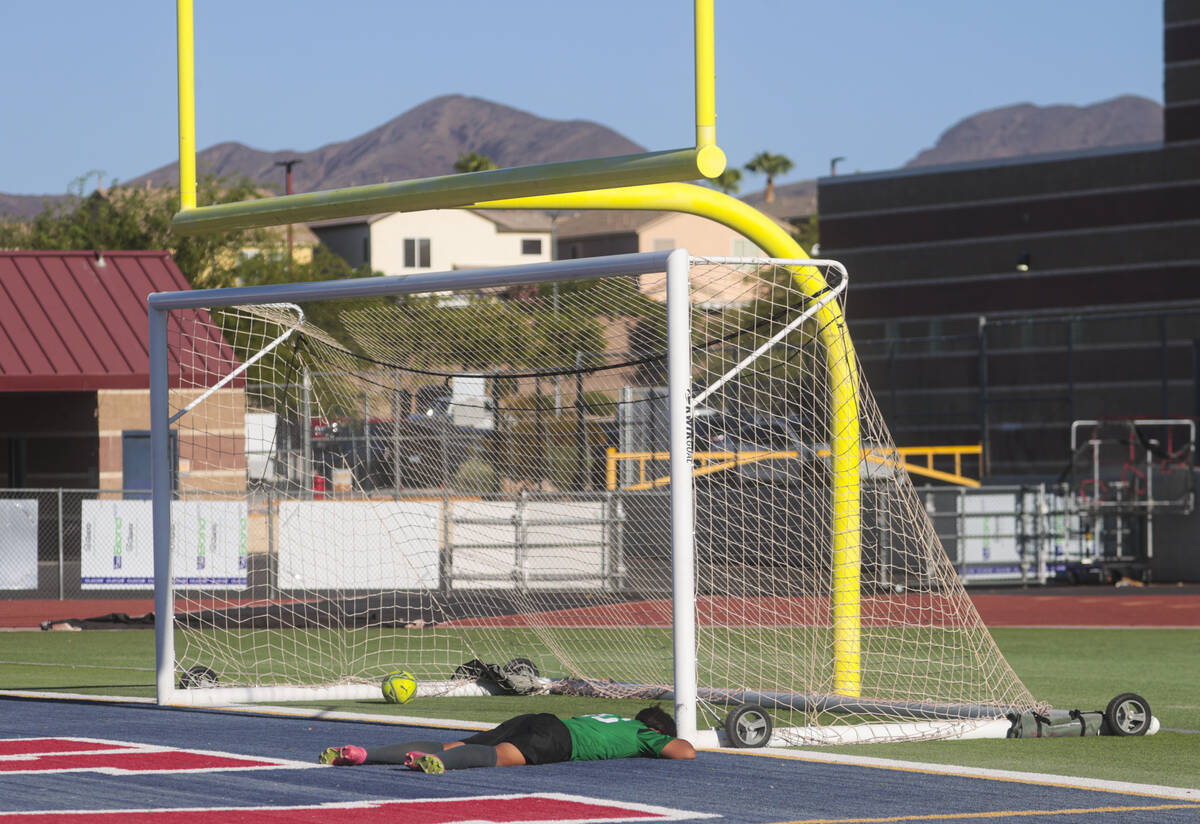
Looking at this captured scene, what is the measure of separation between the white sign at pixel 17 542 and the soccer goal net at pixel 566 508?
9.67ft

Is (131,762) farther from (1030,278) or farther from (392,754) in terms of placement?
(1030,278)

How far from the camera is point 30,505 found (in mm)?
24562

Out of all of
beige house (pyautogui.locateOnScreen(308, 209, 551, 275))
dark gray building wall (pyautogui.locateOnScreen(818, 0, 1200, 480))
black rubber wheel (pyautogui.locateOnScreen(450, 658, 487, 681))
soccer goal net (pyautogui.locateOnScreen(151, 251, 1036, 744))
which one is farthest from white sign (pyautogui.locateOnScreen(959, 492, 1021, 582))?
beige house (pyautogui.locateOnScreen(308, 209, 551, 275))

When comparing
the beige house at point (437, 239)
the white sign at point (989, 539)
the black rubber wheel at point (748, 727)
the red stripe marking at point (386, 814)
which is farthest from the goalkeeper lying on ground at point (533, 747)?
the beige house at point (437, 239)

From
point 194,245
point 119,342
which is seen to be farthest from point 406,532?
point 194,245

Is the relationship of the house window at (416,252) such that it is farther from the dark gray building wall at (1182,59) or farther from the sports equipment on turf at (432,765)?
the sports equipment on turf at (432,765)

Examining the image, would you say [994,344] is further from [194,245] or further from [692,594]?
[692,594]

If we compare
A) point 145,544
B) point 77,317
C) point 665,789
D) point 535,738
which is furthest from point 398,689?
point 77,317

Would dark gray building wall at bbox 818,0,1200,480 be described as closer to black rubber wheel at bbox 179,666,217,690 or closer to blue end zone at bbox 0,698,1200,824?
black rubber wheel at bbox 179,666,217,690

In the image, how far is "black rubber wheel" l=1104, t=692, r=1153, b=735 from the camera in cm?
991

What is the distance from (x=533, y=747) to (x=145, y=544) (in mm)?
17197

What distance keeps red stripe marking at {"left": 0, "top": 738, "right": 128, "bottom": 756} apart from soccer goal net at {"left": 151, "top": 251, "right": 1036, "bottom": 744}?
2.07 metres

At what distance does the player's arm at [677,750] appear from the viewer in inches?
339

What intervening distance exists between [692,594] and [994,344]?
157ft
